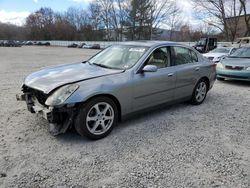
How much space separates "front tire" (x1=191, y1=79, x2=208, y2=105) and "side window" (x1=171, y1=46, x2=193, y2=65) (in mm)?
640

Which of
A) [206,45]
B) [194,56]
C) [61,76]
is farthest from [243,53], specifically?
[206,45]

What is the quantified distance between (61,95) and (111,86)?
76 centimetres

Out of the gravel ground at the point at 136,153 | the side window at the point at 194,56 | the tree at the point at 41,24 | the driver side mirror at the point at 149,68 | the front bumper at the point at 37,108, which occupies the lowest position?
the gravel ground at the point at 136,153

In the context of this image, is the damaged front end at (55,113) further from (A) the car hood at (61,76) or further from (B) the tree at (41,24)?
(B) the tree at (41,24)

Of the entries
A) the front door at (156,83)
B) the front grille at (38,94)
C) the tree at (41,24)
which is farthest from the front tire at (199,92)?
the tree at (41,24)

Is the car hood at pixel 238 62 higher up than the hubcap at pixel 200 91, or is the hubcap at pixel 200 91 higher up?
the car hood at pixel 238 62

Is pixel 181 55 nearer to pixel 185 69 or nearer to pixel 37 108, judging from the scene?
pixel 185 69

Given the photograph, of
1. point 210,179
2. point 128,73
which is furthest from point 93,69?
point 210,179

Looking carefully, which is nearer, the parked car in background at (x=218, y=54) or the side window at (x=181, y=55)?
the side window at (x=181, y=55)

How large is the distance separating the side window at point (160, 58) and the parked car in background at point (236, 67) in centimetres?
430

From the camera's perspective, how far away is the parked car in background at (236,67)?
771cm

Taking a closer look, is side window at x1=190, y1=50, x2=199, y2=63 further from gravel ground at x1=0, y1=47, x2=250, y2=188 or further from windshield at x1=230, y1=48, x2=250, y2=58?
windshield at x1=230, y1=48, x2=250, y2=58

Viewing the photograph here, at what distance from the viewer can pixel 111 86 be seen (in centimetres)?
358

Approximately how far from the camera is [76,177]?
8.81 ft
